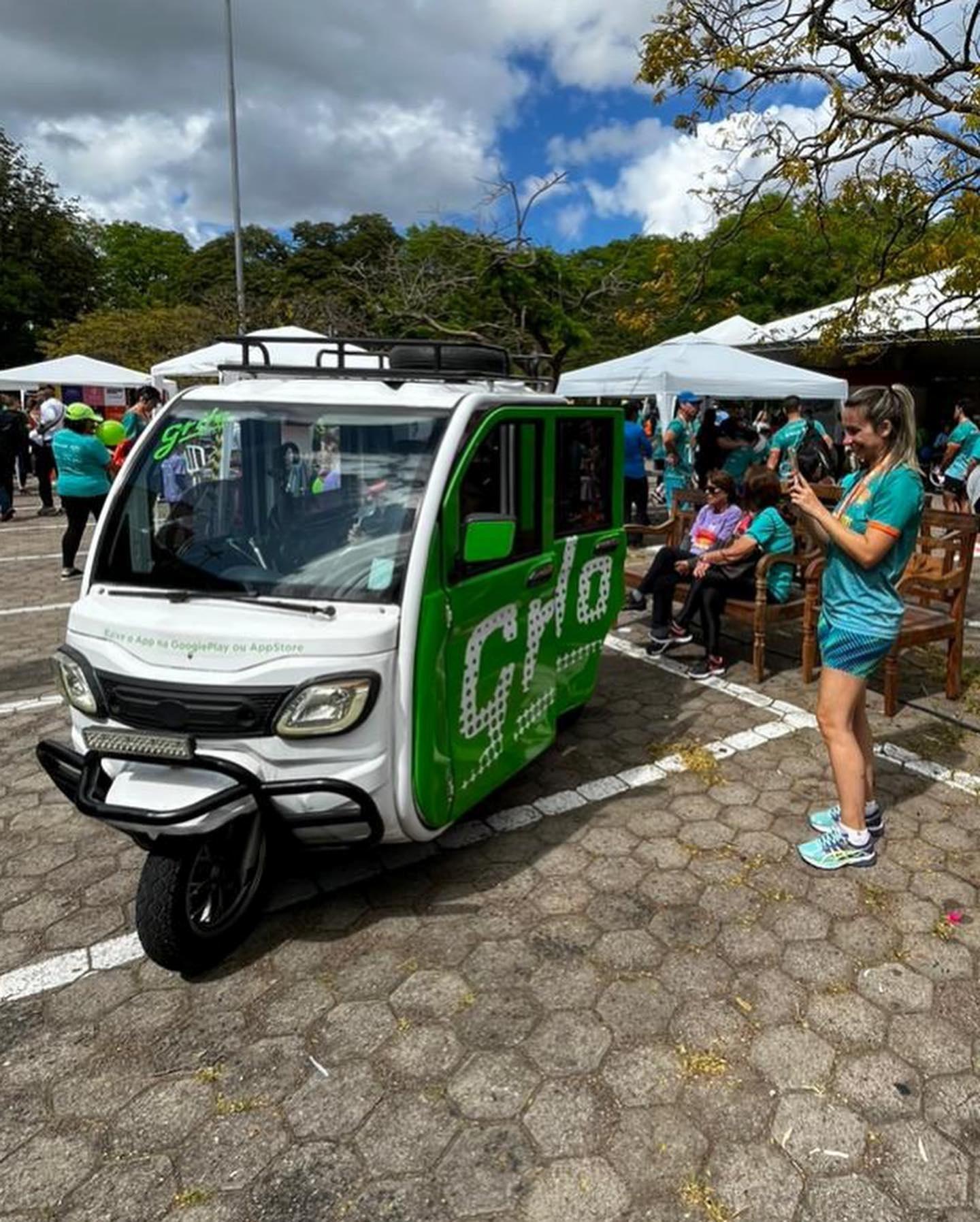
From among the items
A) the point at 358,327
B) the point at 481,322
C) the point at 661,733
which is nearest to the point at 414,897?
the point at 661,733

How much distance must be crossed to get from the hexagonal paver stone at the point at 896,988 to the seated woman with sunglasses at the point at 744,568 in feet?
10.1

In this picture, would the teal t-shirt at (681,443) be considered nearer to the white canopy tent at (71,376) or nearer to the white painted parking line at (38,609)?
the white painted parking line at (38,609)

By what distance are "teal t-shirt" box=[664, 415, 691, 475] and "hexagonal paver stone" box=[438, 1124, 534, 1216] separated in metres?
9.68

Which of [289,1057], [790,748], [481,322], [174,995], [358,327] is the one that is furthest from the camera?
[358,327]

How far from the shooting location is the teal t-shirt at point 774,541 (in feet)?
18.2

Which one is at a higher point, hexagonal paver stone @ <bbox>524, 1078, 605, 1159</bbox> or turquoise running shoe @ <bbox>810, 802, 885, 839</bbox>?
turquoise running shoe @ <bbox>810, 802, 885, 839</bbox>

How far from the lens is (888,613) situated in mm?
3094

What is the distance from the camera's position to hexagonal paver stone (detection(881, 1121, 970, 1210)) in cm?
200

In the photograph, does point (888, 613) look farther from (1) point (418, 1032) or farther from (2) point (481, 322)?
(2) point (481, 322)

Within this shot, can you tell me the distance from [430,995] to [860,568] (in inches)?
87.1

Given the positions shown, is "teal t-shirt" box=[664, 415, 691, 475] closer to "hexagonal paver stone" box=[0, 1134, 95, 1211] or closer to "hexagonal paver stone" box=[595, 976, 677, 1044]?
"hexagonal paver stone" box=[595, 976, 677, 1044]

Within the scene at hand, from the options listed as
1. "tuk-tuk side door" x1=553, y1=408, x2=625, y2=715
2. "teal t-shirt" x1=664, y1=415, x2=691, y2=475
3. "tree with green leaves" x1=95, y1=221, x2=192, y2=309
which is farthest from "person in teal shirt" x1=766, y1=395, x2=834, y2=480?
"tree with green leaves" x1=95, y1=221, x2=192, y2=309

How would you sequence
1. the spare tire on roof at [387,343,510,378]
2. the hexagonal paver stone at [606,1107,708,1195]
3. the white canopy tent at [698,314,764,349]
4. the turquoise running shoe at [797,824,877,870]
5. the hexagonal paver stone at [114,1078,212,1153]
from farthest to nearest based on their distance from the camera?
the white canopy tent at [698,314,764,349] < the spare tire on roof at [387,343,510,378] < the turquoise running shoe at [797,824,877,870] < the hexagonal paver stone at [114,1078,212,1153] < the hexagonal paver stone at [606,1107,708,1195]

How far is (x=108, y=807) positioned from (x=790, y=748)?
3552 mm
